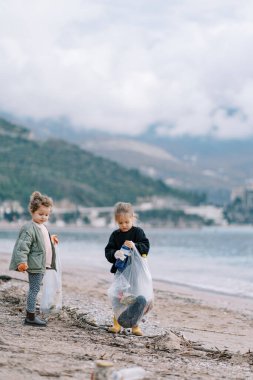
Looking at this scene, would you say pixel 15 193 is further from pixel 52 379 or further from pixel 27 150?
pixel 52 379

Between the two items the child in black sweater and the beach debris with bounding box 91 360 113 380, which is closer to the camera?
the beach debris with bounding box 91 360 113 380

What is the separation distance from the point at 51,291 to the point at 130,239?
1.28 meters

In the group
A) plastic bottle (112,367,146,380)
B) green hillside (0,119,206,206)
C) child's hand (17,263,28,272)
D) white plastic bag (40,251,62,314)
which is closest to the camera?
plastic bottle (112,367,146,380)

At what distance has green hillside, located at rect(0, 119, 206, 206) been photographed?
502 feet

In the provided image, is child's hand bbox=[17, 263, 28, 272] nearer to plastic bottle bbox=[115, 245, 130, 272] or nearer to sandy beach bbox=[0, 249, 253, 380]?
→ sandy beach bbox=[0, 249, 253, 380]

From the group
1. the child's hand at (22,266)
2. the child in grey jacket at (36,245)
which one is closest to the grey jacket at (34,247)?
the child in grey jacket at (36,245)

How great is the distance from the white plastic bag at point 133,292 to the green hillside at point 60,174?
445ft

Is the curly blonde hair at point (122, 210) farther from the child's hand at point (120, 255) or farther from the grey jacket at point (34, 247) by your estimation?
the grey jacket at point (34, 247)

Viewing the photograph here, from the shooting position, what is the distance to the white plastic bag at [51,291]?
8.84m

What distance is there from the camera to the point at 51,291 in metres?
8.91

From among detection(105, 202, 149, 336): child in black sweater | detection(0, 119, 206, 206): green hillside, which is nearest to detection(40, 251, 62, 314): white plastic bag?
detection(105, 202, 149, 336): child in black sweater

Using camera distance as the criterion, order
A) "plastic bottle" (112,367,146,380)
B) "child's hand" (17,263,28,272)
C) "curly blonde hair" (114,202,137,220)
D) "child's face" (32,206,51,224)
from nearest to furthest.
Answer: "plastic bottle" (112,367,146,380) < "child's hand" (17,263,28,272) < "curly blonde hair" (114,202,137,220) < "child's face" (32,206,51,224)

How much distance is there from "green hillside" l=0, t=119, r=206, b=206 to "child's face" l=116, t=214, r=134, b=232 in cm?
13576

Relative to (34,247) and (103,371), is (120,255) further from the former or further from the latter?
(103,371)
